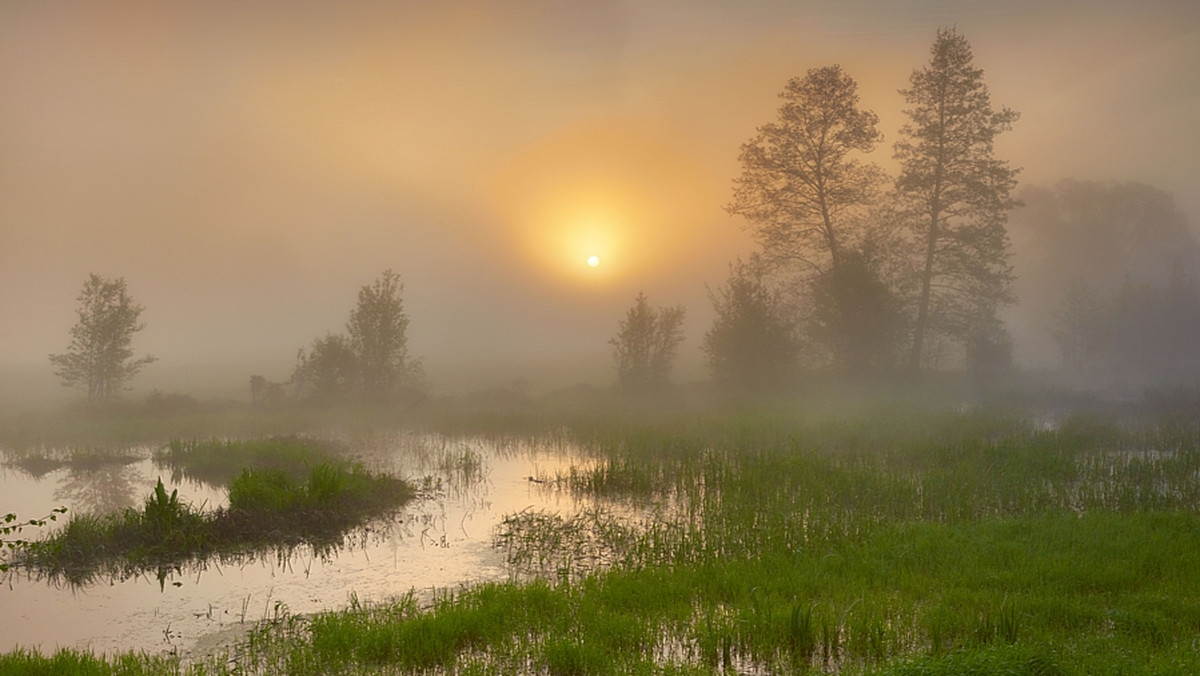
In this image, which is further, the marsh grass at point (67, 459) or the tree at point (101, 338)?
the tree at point (101, 338)

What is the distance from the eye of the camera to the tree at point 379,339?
39.1 m

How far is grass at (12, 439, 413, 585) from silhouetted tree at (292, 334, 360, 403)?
24.9 meters

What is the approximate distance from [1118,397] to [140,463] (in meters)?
41.4

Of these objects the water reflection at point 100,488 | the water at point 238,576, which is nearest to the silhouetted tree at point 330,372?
the water reflection at point 100,488

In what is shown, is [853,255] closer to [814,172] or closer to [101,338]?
[814,172]

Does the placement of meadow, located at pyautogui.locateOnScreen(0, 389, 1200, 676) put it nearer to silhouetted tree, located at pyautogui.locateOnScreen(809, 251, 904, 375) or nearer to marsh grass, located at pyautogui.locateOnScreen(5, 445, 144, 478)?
marsh grass, located at pyautogui.locateOnScreen(5, 445, 144, 478)

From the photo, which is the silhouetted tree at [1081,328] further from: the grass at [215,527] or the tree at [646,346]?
the grass at [215,527]

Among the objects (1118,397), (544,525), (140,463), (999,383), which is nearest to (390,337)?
(140,463)

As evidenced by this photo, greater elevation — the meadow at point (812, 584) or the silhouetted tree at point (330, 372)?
the silhouetted tree at point (330, 372)

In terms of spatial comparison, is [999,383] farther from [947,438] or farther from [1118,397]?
[947,438]

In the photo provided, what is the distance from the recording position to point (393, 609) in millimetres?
Answer: 8773

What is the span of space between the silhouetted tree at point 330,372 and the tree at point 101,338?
7.68 metres

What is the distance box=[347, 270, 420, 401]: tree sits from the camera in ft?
128

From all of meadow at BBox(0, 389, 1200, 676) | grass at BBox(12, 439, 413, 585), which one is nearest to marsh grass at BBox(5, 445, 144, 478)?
Answer: grass at BBox(12, 439, 413, 585)
